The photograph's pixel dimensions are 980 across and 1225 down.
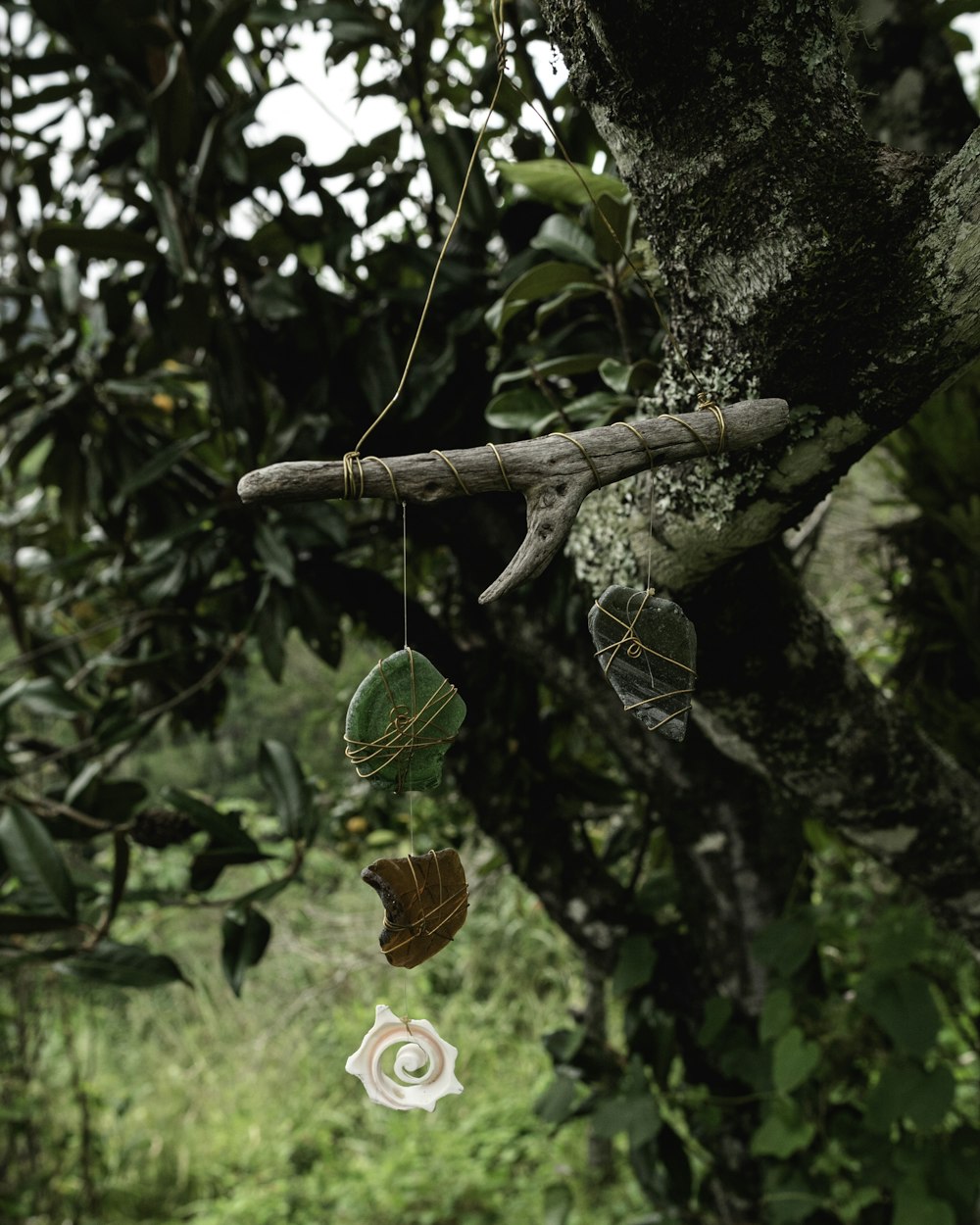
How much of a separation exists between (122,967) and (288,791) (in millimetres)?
258

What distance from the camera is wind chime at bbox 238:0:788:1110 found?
497mm

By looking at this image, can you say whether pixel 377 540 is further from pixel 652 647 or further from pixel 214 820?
pixel 652 647

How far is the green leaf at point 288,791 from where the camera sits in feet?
3.60

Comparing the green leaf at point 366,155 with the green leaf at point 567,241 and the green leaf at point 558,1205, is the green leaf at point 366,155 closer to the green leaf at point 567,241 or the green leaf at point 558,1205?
the green leaf at point 567,241

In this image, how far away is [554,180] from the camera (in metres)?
0.87

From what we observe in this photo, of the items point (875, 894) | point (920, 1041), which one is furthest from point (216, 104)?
point (875, 894)

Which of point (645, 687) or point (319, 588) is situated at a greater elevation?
point (319, 588)

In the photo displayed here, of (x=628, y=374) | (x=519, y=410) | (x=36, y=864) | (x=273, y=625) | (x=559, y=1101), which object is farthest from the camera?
(x=559, y=1101)

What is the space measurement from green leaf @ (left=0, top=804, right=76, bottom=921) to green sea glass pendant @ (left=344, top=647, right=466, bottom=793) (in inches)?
25.8

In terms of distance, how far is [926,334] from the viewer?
568mm

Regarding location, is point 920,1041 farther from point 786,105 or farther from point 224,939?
point 786,105

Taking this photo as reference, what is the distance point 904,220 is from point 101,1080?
3362 mm

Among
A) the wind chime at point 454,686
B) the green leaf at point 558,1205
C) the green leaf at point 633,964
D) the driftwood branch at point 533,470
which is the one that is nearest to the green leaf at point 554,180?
the wind chime at point 454,686

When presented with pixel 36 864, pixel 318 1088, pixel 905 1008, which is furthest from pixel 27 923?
pixel 318 1088
